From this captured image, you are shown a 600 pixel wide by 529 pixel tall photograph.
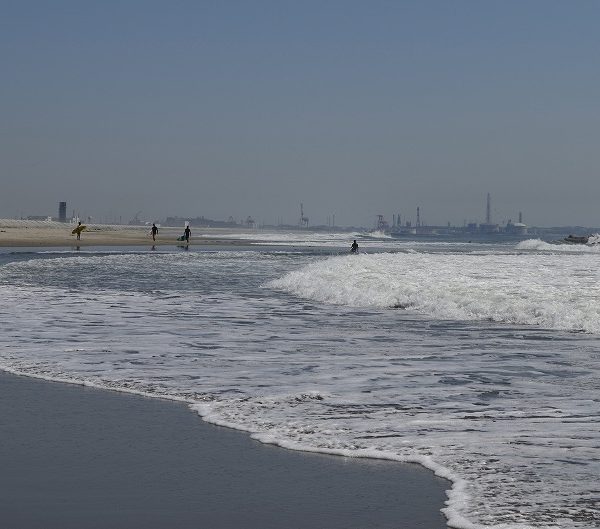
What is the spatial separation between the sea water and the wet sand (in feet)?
1.21

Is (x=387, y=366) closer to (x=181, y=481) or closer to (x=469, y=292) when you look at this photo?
(x=181, y=481)

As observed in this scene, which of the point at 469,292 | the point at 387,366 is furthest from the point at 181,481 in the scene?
the point at 469,292

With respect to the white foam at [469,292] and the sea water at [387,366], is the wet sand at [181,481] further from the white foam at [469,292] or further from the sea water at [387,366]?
the white foam at [469,292]

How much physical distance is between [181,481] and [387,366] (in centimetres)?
610

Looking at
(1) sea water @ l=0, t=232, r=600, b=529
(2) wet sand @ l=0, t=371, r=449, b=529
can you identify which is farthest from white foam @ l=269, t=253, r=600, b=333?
(2) wet sand @ l=0, t=371, r=449, b=529

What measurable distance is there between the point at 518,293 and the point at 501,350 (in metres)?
8.25

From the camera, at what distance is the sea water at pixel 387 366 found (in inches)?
277

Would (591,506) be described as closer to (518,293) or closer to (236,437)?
(236,437)

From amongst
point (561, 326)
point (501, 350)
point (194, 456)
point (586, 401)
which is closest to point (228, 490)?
point (194, 456)

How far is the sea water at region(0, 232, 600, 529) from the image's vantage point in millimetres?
7031

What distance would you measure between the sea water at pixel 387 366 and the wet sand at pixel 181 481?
1.21 ft

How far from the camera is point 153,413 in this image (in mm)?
8984

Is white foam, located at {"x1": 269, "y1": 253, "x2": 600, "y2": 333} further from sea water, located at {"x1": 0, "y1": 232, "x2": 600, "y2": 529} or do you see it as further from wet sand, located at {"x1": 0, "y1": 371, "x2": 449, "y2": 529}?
wet sand, located at {"x1": 0, "y1": 371, "x2": 449, "y2": 529}

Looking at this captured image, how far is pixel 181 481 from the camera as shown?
6.51 metres
